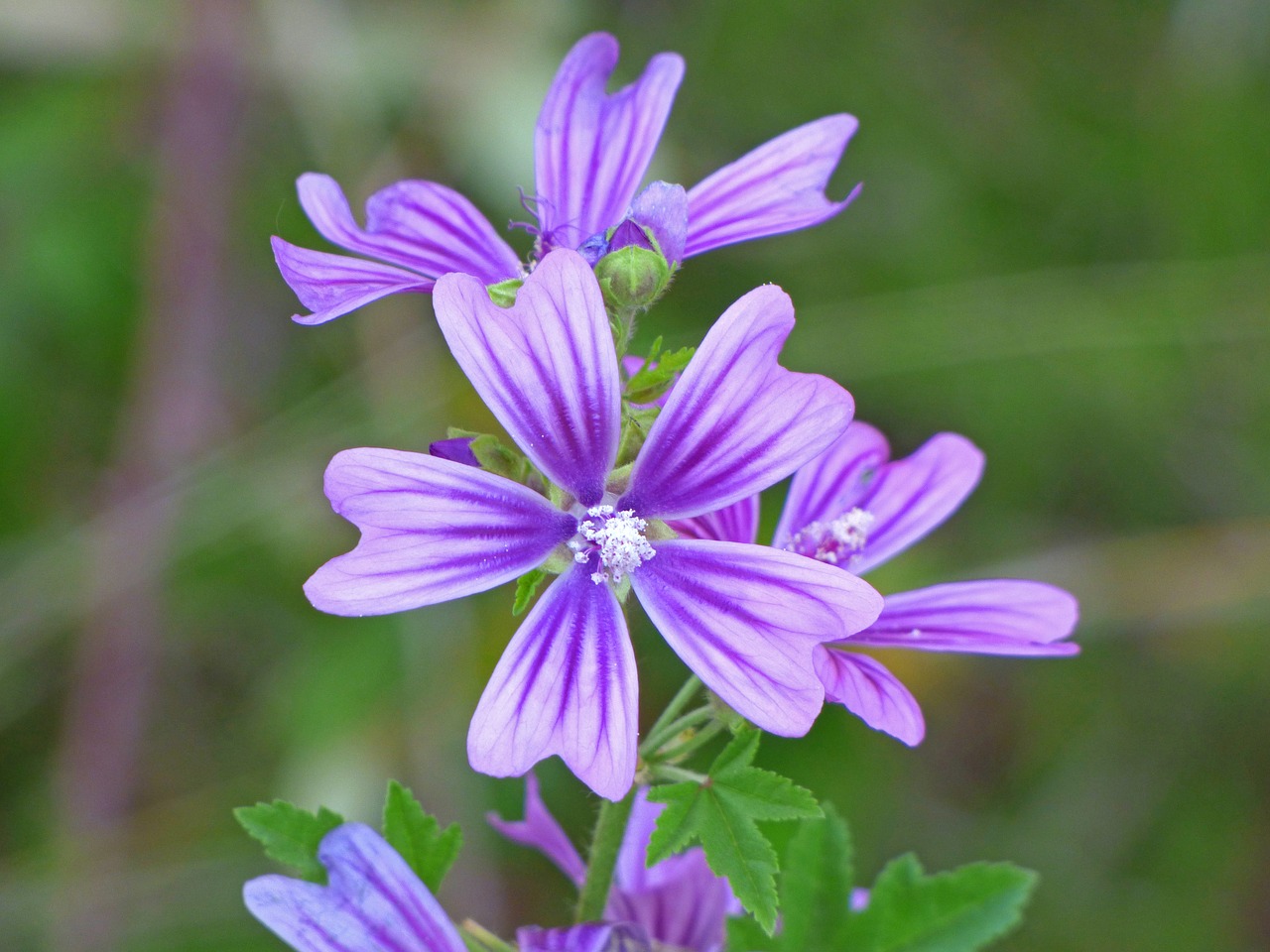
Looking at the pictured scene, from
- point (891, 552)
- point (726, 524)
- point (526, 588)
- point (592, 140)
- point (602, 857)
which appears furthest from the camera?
point (891, 552)

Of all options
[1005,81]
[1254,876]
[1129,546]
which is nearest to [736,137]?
[1005,81]

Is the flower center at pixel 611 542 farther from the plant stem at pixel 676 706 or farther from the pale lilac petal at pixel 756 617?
the plant stem at pixel 676 706

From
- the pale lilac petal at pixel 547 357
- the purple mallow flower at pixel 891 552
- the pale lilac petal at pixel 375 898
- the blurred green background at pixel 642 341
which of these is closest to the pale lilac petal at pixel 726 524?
the purple mallow flower at pixel 891 552

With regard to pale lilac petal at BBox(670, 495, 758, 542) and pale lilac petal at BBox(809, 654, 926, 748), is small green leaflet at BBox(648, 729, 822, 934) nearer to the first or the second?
pale lilac petal at BBox(809, 654, 926, 748)

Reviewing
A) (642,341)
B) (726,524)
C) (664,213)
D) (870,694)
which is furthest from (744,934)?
(642,341)

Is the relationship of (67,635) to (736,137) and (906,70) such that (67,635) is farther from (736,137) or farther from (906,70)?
(906,70)

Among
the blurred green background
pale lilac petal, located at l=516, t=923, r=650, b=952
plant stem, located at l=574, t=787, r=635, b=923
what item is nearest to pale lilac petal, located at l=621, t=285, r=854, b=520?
plant stem, located at l=574, t=787, r=635, b=923

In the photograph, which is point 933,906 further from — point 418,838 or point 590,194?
point 590,194
